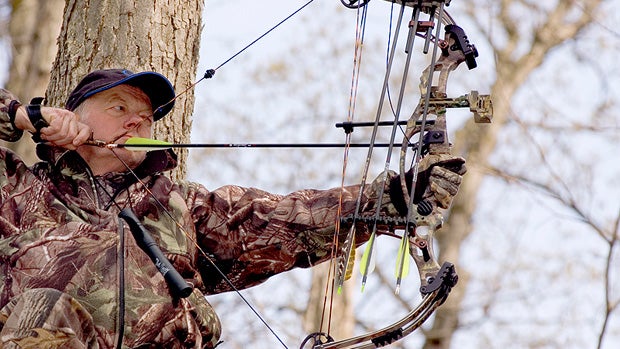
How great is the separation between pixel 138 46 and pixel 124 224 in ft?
3.41

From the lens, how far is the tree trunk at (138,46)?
4977 mm

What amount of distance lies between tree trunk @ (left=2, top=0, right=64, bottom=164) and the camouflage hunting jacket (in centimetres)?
401

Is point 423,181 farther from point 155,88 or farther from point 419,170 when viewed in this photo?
point 155,88

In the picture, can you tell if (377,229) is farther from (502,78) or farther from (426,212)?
(502,78)

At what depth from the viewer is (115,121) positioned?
4.44m

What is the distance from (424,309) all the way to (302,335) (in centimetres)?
706

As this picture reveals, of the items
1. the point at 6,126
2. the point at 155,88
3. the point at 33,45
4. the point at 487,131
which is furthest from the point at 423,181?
the point at 487,131

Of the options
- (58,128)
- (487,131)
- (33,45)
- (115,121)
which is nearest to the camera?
(58,128)

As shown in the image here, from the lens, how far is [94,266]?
4.07 meters

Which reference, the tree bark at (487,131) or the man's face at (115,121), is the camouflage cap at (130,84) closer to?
the man's face at (115,121)

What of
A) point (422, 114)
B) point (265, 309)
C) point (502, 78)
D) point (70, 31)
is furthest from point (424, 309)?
point (502, 78)

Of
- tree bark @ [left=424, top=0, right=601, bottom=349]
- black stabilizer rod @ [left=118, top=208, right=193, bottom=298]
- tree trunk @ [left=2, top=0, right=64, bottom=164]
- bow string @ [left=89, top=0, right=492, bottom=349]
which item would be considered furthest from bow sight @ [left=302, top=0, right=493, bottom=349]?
tree bark @ [left=424, top=0, right=601, bottom=349]

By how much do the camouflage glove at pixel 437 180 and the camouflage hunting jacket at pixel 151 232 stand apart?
16 centimetres

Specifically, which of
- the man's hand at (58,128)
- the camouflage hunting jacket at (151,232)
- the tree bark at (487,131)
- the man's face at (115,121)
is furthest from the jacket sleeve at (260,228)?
the tree bark at (487,131)
